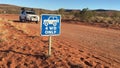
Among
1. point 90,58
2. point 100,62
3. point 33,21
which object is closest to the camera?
point 100,62

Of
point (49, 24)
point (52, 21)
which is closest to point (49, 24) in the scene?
point (49, 24)

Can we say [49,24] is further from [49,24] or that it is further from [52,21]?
[52,21]

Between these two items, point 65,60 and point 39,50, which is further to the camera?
Result: point 39,50

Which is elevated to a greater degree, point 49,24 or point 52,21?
point 52,21

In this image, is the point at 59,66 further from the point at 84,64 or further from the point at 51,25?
the point at 51,25

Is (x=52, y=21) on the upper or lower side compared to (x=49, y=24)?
upper

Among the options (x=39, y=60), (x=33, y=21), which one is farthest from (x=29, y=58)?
(x=33, y=21)

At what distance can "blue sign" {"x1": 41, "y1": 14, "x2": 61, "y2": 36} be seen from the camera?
30.0ft

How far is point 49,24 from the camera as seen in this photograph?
925 cm

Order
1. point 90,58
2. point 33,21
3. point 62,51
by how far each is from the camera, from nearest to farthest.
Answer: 1. point 90,58
2. point 62,51
3. point 33,21

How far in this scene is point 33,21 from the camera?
33.7 meters

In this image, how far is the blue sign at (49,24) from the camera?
9133 mm

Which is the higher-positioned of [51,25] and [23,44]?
[51,25]

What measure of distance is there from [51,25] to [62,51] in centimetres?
174
